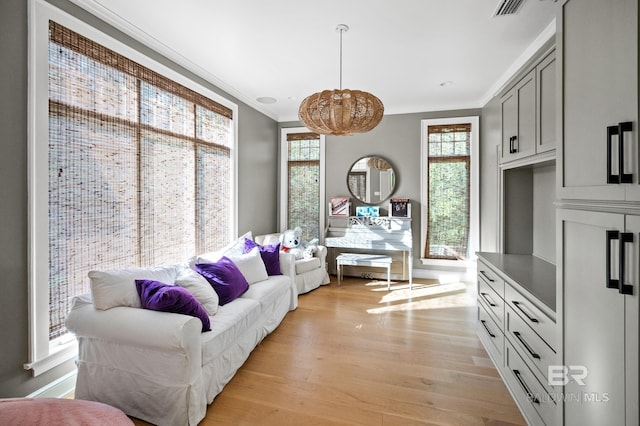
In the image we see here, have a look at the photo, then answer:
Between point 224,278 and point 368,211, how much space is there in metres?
2.89

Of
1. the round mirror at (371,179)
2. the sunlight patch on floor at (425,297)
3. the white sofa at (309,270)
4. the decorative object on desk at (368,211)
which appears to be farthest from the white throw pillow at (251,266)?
the round mirror at (371,179)

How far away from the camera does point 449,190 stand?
480 cm

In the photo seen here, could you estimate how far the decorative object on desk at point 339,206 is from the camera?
16.6 ft

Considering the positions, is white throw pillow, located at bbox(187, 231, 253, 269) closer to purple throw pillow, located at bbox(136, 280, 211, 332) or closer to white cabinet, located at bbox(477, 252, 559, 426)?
purple throw pillow, located at bbox(136, 280, 211, 332)

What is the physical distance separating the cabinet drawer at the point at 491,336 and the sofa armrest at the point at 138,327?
2155mm

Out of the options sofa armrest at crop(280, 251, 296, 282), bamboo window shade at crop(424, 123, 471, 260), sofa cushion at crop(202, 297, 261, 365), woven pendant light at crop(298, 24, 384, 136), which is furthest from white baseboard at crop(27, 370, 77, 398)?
bamboo window shade at crop(424, 123, 471, 260)

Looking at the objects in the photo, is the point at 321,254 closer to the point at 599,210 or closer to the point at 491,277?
the point at 491,277

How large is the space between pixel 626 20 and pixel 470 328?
112 inches

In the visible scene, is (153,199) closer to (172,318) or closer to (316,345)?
(172,318)

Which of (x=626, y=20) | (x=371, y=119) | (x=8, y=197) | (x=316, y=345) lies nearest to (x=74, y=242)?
(x=8, y=197)

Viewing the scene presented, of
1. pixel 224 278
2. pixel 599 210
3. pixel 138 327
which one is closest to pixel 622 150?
pixel 599 210

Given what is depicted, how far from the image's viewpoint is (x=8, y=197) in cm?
180

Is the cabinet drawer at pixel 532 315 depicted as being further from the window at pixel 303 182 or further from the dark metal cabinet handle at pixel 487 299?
the window at pixel 303 182

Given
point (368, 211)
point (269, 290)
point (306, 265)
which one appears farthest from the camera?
point (368, 211)
